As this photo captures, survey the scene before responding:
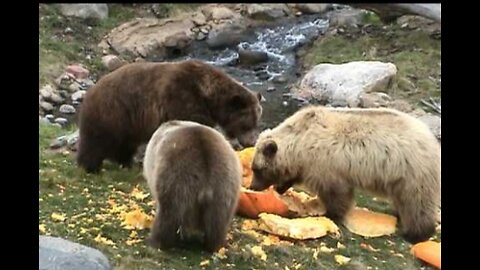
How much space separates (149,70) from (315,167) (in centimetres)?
209

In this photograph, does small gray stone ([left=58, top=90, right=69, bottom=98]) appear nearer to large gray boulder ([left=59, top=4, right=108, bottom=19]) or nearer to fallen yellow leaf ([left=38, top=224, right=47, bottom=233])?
large gray boulder ([left=59, top=4, right=108, bottom=19])

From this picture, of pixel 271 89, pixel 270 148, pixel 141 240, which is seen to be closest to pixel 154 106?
pixel 270 148

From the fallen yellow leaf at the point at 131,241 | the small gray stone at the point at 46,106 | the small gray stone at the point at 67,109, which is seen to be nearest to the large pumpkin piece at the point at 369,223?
the fallen yellow leaf at the point at 131,241

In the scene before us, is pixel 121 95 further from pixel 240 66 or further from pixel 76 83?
pixel 240 66

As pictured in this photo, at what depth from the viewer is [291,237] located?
6949 millimetres

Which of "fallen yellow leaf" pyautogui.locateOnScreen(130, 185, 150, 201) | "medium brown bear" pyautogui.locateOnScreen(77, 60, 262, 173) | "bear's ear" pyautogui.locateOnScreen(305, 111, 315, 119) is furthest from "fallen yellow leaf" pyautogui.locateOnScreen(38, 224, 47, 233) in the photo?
"bear's ear" pyautogui.locateOnScreen(305, 111, 315, 119)

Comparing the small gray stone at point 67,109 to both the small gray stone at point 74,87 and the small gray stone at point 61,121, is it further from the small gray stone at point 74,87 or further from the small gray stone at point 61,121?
the small gray stone at point 74,87

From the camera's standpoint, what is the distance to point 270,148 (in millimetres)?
7820

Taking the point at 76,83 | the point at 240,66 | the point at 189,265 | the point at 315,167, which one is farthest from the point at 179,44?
the point at 189,265

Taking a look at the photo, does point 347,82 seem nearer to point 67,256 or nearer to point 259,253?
point 259,253

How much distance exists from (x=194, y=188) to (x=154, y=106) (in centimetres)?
235

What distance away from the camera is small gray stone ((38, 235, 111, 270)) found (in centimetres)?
552

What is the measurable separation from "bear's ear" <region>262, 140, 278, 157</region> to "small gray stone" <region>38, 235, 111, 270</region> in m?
2.41

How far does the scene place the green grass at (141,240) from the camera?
6246 mm
